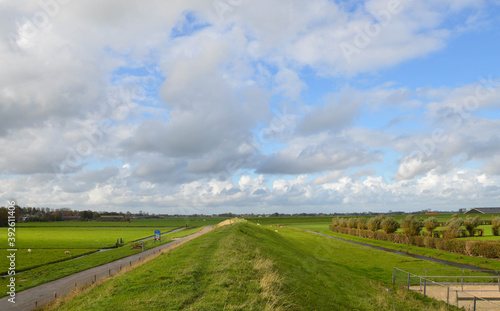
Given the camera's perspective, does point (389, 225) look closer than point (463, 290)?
No

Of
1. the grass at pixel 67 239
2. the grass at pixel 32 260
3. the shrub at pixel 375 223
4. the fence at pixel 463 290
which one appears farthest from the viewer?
the shrub at pixel 375 223

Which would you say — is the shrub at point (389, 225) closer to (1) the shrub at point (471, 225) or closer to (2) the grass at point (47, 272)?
(1) the shrub at point (471, 225)

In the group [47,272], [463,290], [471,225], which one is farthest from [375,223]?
[47,272]

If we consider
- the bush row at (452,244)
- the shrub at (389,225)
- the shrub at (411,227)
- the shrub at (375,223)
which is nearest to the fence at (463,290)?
the bush row at (452,244)

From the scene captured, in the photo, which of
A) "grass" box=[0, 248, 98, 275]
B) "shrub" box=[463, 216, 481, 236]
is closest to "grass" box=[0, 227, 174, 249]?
"grass" box=[0, 248, 98, 275]

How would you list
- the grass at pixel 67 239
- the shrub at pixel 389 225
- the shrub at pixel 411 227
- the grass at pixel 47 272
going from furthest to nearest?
1. the shrub at pixel 389 225
2. the shrub at pixel 411 227
3. the grass at pixel 67 239
4. the grass at pixel 47 272

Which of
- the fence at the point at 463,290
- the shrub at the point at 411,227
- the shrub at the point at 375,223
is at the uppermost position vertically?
the fence at the point at 463,290

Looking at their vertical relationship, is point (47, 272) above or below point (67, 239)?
above

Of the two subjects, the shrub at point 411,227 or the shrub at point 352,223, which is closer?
the shrub at point 411,227

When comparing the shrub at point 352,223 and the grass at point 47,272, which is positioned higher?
the grass at point 47,272

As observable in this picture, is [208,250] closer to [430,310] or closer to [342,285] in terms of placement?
[342,285]

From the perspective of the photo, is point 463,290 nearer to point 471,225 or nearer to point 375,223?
point 471,225

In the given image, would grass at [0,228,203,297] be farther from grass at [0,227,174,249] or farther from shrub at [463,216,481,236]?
shrub at [463,216,481,236]

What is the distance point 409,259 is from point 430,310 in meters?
36.1
